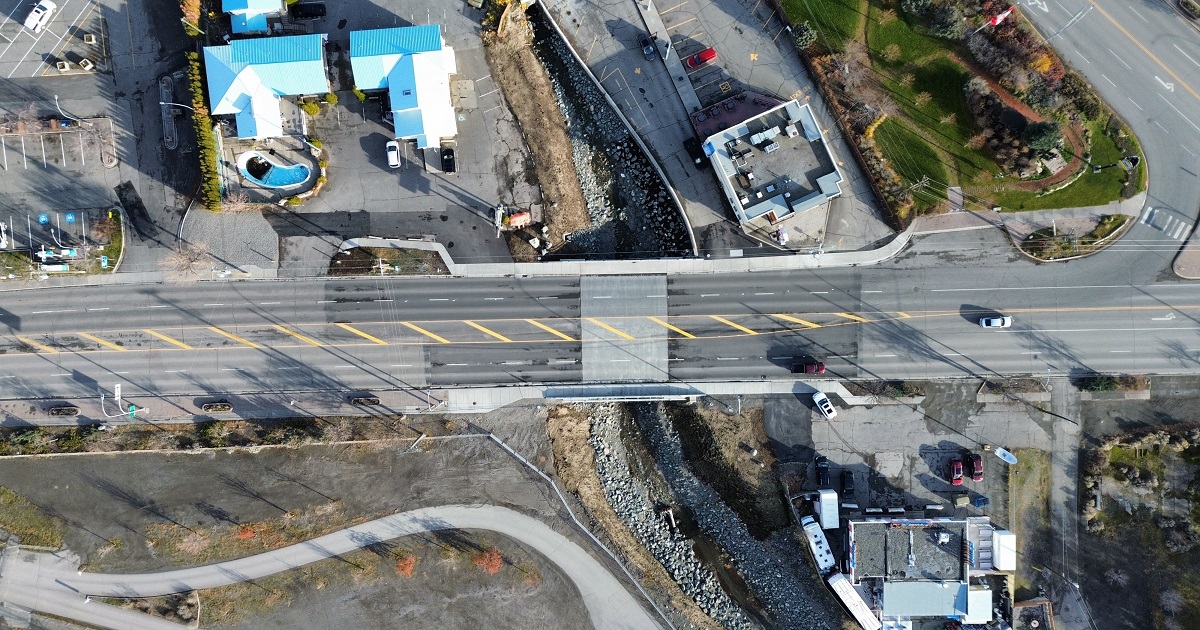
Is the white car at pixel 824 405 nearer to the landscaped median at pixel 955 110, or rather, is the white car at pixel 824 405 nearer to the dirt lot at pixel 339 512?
the landscaped median at pixel 955 110

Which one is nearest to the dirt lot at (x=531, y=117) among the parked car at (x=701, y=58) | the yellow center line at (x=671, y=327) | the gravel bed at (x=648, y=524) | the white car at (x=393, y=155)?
the white car at (x=393, y=155)

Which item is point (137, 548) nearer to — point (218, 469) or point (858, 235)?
point (218, 469)

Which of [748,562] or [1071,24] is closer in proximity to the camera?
[1071,24]

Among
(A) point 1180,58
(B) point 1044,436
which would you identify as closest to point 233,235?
(B) point 1044,436

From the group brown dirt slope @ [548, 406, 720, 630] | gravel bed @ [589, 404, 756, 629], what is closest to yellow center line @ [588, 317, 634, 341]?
gravel bed @ [589, 404, 756, 629]

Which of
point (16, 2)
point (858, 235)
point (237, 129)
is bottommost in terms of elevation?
point (858, 235)

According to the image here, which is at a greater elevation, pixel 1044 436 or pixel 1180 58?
pixel 1180 58

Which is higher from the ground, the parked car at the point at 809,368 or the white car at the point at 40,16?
the white car at the point at 40,16
